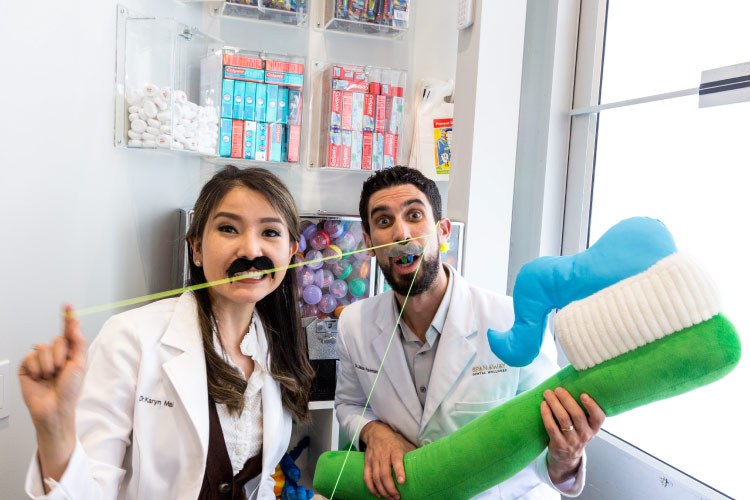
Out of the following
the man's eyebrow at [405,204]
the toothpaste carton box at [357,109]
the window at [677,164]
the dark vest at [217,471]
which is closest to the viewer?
the dark vest at [217,471]

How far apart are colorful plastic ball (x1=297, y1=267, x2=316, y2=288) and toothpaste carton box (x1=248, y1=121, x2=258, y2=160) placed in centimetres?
54

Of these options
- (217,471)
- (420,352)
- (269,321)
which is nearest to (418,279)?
(420,352)

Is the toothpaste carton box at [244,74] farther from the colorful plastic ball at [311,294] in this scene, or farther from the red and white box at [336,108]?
the colorful plastic ball at [311,294]

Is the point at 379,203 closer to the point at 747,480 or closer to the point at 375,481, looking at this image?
the point at 375,481

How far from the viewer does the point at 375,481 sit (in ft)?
4.04

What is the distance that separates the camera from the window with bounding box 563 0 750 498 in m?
1.71

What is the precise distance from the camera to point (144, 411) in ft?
4.04

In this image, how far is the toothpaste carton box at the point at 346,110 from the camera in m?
2.52

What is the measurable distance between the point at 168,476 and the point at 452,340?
755mm

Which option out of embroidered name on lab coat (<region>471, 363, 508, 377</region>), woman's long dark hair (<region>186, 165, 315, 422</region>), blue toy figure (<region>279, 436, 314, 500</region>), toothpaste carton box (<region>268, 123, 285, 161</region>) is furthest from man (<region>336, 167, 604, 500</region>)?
toothpaste carton box (<region>268, 123, 285, 161</region>)

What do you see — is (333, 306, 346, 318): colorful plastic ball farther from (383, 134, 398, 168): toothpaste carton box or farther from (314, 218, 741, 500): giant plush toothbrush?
(314, 218, 741, 500): giant plush toothbrush

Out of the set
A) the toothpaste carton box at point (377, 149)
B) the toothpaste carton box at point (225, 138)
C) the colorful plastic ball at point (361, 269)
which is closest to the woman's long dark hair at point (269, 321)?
the colorful plastic ball at point (361, 269)

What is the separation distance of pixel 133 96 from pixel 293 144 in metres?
0.76

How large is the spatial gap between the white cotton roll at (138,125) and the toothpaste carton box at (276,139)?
0.63 m
